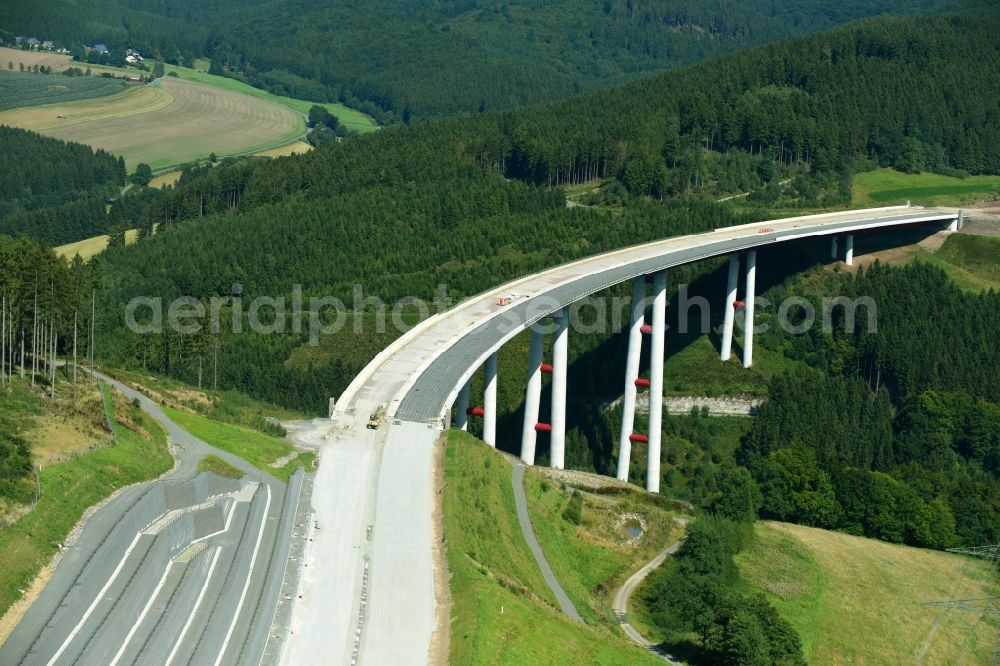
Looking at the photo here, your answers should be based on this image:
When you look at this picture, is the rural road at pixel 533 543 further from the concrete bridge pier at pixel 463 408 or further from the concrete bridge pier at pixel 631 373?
the concrete bridge pier at pixel 631 373

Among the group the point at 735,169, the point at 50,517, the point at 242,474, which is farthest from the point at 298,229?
the point at 50,517

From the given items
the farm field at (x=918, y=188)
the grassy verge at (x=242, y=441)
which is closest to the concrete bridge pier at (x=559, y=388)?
the grassy verge at (x=242, y=441)

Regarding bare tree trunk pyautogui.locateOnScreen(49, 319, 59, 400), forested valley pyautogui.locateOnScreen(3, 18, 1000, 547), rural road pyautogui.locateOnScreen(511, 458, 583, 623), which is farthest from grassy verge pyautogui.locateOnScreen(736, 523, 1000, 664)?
bare tree trunk pyautogui.locateOnScreen(49, 319, 59, 400)

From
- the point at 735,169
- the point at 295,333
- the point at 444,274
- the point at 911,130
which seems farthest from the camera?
the point at 911,130

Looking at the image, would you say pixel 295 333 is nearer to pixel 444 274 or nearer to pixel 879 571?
pixel 444 274

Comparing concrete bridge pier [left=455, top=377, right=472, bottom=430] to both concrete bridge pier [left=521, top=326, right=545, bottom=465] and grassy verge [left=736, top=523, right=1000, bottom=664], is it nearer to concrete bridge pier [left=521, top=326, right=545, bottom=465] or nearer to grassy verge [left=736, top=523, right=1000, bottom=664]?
concrete bridge pier [left=521, top=326, right=545, bottom=465]

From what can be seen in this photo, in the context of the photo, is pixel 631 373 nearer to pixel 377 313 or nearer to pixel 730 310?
pixel 730 310
